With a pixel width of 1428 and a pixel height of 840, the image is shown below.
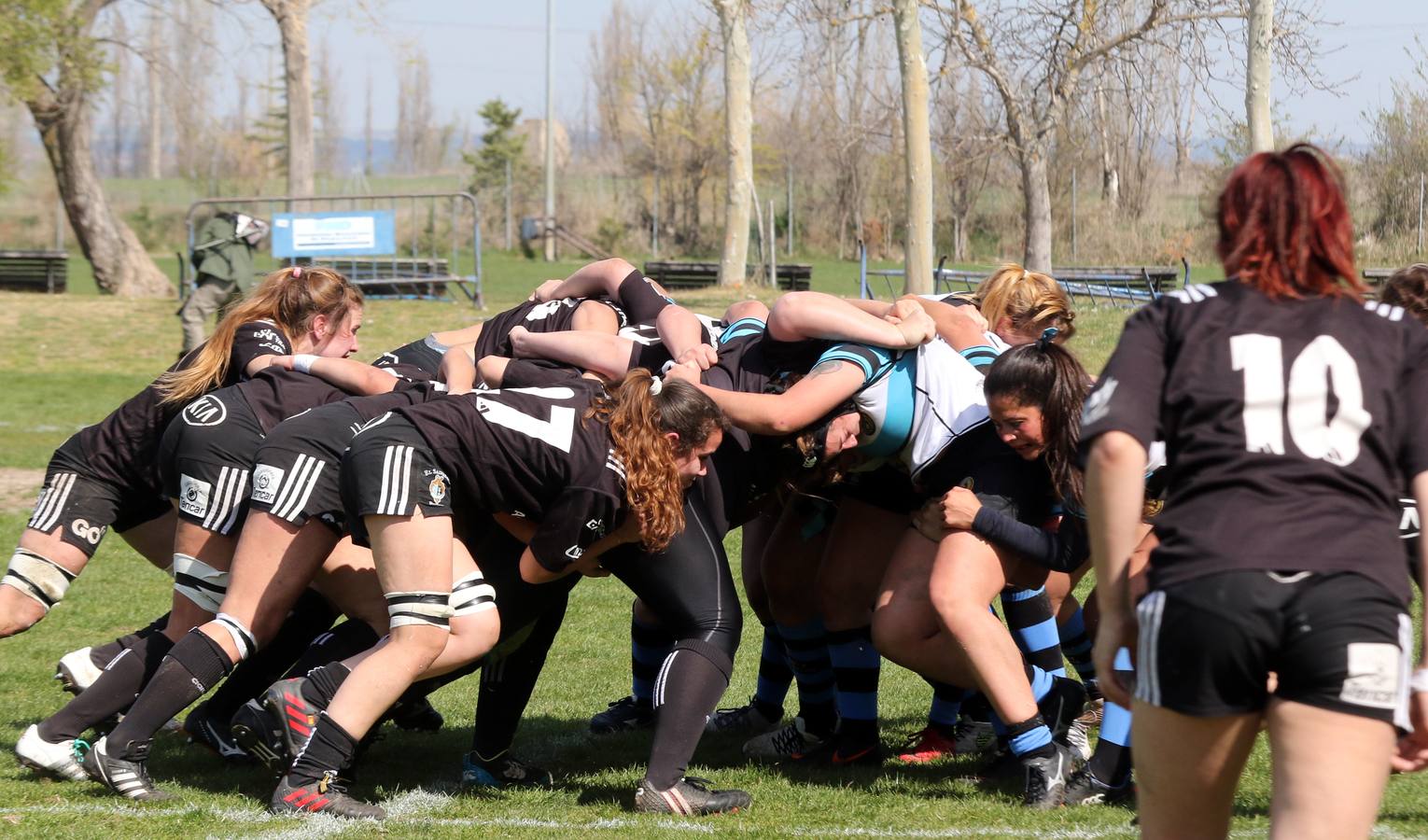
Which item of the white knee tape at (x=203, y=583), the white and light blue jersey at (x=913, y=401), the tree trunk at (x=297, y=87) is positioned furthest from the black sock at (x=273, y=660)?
the tree trunk at (x=297, y=87)

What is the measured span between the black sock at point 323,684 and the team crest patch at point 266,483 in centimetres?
55

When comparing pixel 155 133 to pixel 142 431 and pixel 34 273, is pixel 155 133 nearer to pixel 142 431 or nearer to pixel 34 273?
pixel 34 273

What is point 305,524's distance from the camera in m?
4.47

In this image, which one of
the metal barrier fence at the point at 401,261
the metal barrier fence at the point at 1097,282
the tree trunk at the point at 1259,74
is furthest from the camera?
the metal barrier fence at the point at 401,261

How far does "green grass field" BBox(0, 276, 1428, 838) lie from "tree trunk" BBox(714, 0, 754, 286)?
1522 cm

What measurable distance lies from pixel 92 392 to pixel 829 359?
14253 mm

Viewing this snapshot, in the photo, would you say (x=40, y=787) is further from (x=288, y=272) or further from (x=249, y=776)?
(x=288, y=272)

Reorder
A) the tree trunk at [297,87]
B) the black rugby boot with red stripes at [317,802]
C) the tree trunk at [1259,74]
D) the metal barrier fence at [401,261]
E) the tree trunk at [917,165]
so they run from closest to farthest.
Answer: the black rugby boot with red stripes at [317,802] → the tree trunk at [1259,74] → the tree trunk at [917,165] → the metal barrier fence at [401,261] → the tree trunk at [297,87]

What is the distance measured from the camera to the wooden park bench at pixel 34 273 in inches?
1040

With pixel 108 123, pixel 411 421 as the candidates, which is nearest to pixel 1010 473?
pixel 411 421

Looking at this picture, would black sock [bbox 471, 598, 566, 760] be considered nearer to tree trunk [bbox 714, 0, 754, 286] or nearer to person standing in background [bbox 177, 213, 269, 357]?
person standing in background [bbox 177, 213, 269, 357]

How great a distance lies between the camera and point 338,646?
4.70 metres

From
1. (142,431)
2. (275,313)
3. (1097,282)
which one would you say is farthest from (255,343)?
(1097,282)

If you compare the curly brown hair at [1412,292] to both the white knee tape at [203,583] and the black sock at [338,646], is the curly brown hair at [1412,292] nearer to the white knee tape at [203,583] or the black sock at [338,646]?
the black sock at [338,646]
